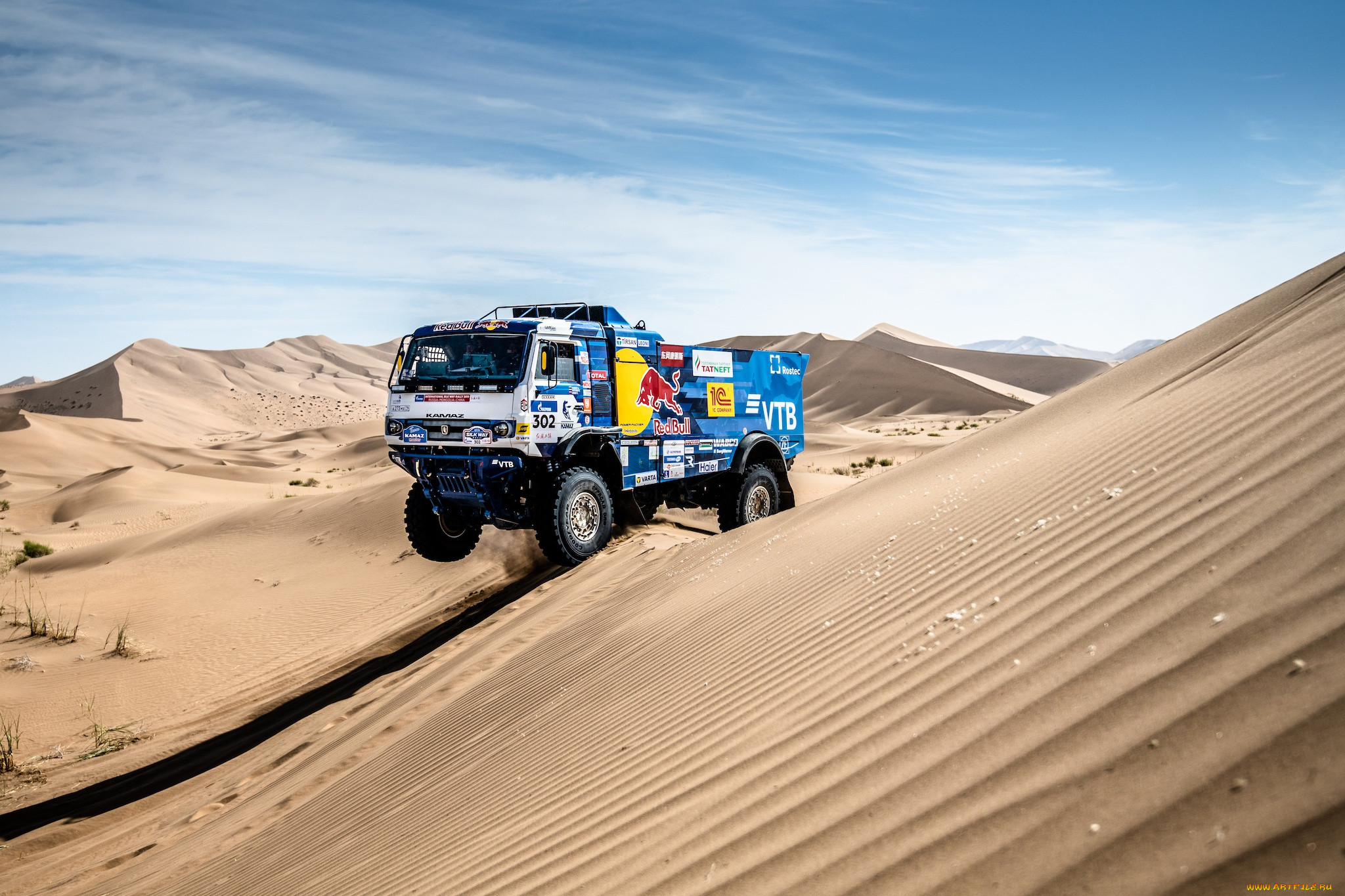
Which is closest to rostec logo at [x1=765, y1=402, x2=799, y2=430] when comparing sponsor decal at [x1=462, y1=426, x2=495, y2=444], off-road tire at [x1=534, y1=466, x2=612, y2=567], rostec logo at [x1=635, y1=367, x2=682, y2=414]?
rostec logo at [x1=635, y1=367, x2=682, y2=414]

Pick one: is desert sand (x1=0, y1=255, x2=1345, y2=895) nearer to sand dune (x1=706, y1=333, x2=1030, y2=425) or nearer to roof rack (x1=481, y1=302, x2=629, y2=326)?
roof rack (x1=481, y1=302, x2=629, y2=326)

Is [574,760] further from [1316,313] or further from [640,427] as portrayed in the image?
[640,427]

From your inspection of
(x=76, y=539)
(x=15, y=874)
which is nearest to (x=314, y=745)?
(x=15, y=874)

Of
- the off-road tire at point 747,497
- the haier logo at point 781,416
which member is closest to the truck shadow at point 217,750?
the off-road tire at point 747,497

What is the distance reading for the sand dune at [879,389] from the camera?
52.9m

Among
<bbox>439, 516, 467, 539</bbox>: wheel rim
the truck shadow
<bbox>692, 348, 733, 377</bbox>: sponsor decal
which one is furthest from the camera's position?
<bbox>692, 348, 733, 377</bbox>: sponsor decal

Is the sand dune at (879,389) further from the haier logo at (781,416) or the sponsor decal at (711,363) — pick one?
the sponsor decal at (711,363)

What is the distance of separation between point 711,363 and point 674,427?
1163 mm

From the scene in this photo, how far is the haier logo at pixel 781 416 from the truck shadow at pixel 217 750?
4.50 m

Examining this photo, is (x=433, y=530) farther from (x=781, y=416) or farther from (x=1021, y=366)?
(x=1021, y=366)

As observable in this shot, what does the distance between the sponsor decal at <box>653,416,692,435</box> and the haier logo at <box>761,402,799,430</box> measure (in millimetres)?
1872

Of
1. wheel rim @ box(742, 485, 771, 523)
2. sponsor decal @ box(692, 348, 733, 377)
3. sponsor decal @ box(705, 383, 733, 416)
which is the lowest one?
wheel rim @ box(742, 485, 771, 523)

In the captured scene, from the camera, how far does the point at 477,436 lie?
9664 millimetres

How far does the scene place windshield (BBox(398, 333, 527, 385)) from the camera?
31.7 ft
